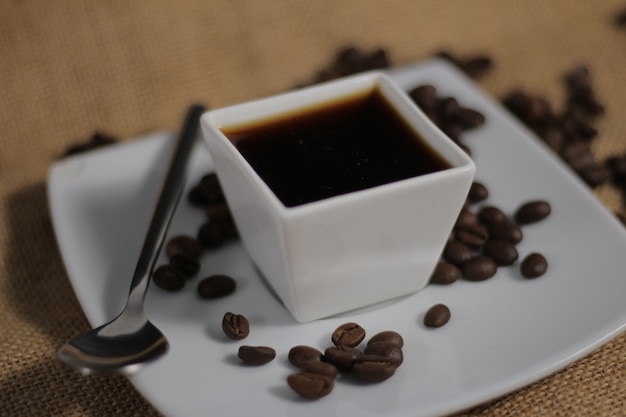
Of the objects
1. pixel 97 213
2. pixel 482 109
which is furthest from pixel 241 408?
pixel 482 109

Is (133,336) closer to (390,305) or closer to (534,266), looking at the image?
(390,305)

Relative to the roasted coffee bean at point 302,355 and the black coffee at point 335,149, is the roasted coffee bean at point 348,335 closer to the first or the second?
the roasted coffee bean at point 302,355

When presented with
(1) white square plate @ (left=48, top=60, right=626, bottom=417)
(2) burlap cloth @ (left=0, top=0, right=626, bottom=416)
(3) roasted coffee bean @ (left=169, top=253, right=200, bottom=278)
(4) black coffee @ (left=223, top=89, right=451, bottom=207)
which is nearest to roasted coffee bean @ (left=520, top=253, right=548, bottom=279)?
(1) white square plate @ (left=48, top=60, right=626, bottom=417)

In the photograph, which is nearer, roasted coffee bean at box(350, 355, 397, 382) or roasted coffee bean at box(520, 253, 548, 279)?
roasted coffee bean at box(350, 355, 397, 382)

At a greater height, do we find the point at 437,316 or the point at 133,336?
the point at 133,336

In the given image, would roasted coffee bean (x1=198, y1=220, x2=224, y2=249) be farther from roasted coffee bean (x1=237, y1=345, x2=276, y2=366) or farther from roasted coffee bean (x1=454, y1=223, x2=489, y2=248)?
roasted coffee bean (x1=454, y1=223, x2=489, y2=248)

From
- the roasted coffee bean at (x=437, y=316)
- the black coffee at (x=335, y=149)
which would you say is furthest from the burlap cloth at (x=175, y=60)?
the roasted coffee bean at (x=437, y=316)

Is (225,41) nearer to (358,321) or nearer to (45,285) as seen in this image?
(45,285)

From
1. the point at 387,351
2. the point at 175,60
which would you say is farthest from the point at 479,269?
the point at 175,60
